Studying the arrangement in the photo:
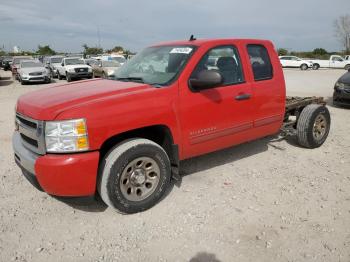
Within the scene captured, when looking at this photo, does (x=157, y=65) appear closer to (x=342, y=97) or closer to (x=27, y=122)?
(x=27, y=122)

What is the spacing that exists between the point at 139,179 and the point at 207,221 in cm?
85

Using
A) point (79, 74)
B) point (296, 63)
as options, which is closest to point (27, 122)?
point (79, 74)

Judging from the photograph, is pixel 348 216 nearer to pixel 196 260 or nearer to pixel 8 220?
pixel 196 260

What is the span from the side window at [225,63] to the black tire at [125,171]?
1236 millimetres

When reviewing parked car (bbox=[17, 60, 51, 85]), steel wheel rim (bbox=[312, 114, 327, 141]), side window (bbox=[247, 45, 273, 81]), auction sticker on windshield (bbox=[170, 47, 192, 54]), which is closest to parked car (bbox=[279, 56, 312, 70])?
parked car (bbox=[17, 60, 51, 85])

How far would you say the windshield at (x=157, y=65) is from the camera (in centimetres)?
379

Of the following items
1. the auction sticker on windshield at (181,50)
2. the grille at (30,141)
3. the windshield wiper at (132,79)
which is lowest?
the grille at (30,141)

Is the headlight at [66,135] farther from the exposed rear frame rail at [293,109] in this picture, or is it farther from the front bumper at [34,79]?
the front bumper at [34,79]

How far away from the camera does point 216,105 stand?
3.90 meters

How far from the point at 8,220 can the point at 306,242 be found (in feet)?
9.97

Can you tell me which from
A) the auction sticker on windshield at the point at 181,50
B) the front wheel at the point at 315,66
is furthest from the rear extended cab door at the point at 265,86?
the front wheel at the point at 315,66

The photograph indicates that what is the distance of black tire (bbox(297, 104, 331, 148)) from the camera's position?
5273mm

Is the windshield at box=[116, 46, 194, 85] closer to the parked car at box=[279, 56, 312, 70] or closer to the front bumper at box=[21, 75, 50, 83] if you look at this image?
the front bumper at box=[21, 75, 50, 83]

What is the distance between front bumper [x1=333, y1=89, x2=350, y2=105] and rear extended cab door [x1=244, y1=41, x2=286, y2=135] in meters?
5.36
